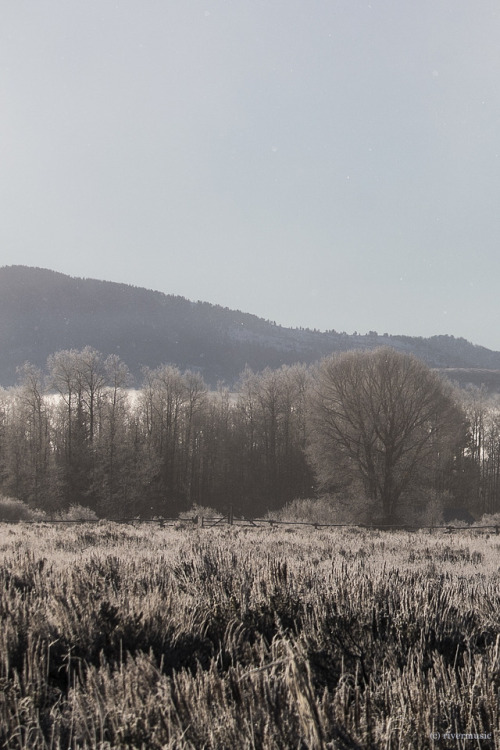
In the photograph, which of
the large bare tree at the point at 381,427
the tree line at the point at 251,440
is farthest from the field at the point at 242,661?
the tree line at the point at 251,440

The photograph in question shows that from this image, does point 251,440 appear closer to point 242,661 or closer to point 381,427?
point 381,427

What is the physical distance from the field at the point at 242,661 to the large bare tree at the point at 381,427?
109ft

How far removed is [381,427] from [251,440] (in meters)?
30.4

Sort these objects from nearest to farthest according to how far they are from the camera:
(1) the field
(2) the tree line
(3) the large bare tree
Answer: (1) the field
(3) the large bare tree
(2) the tree line

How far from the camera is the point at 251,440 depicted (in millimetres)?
69125

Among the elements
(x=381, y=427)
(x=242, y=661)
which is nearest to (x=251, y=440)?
(x=381, y=427)

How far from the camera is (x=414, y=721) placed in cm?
251

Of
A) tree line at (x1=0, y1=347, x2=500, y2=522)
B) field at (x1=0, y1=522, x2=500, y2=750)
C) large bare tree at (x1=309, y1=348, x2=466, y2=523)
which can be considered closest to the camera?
field at (x1=0, y1=522, x2=500, y2=750)

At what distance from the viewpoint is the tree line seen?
4025cm

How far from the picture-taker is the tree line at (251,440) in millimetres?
40250

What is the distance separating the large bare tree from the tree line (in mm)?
85

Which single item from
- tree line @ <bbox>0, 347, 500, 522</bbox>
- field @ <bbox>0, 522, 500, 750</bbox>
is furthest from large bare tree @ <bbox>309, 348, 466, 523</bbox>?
field @ <bbox>0, 522, 500, 750</bbox>

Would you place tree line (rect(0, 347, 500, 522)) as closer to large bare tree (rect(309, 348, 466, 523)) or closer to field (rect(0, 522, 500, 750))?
large bare tree (rect(309, 348, 466, 523))

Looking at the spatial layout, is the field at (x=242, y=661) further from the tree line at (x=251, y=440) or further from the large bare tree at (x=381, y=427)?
the tree line at (x=251, y=440)
